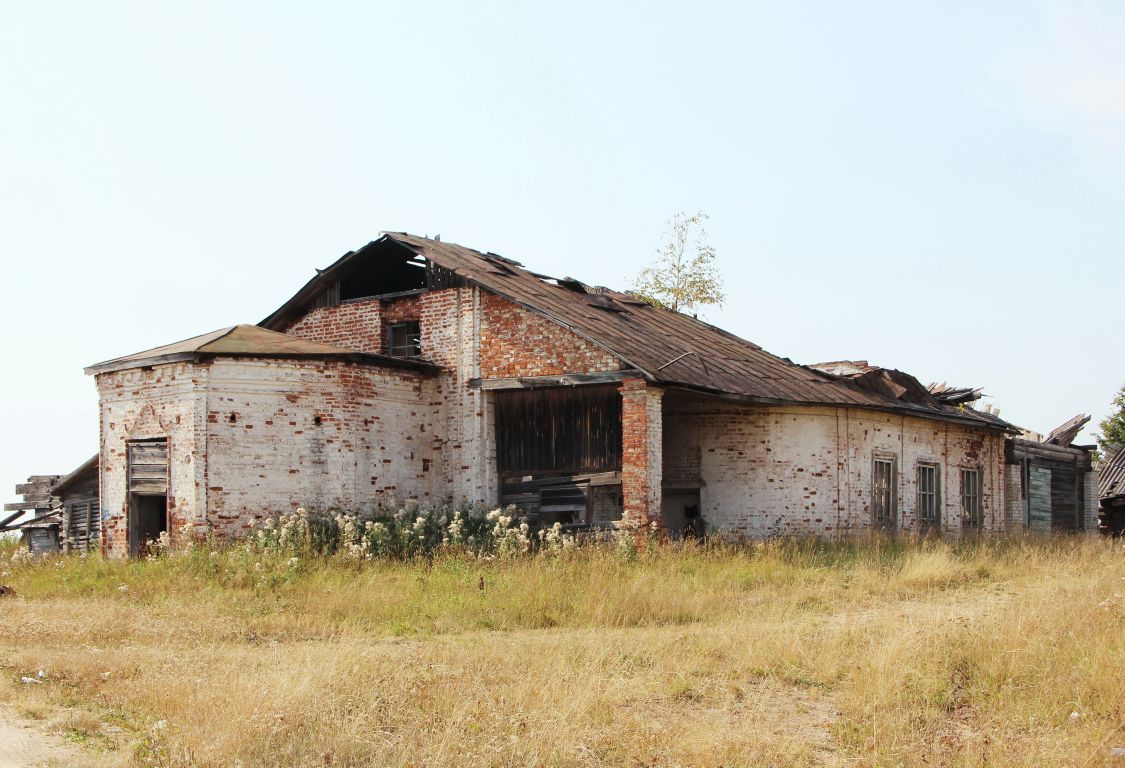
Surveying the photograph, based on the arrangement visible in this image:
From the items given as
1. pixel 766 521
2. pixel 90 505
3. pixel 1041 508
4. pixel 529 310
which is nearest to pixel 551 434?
pixel 529 310

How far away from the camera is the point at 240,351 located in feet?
55.3

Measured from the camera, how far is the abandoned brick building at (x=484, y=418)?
17.0 m

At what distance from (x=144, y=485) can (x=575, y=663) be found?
10.3m

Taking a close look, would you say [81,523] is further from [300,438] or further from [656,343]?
[656,343]

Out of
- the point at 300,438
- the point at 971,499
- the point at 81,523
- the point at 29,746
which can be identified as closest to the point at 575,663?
the point at 29,746

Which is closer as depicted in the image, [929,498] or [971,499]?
[929,498]

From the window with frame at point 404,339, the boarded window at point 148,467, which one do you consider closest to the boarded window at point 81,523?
the boarded window at point 148,467

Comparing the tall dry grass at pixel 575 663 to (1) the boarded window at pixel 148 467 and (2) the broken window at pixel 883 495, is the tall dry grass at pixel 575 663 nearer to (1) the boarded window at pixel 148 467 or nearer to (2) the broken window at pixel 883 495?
(1) the boarded window at pixel 148 467

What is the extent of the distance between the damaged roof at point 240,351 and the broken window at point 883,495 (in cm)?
865

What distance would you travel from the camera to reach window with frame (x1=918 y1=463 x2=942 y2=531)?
2216cm

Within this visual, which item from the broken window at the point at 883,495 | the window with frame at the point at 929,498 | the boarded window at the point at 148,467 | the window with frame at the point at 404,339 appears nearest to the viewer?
the boarded window at the point at 148,467

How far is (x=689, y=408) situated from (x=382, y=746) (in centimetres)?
1358

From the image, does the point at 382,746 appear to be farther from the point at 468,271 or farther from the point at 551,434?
the point at 468,271

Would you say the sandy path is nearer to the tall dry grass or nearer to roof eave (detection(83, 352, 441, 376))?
the tall dry grass
